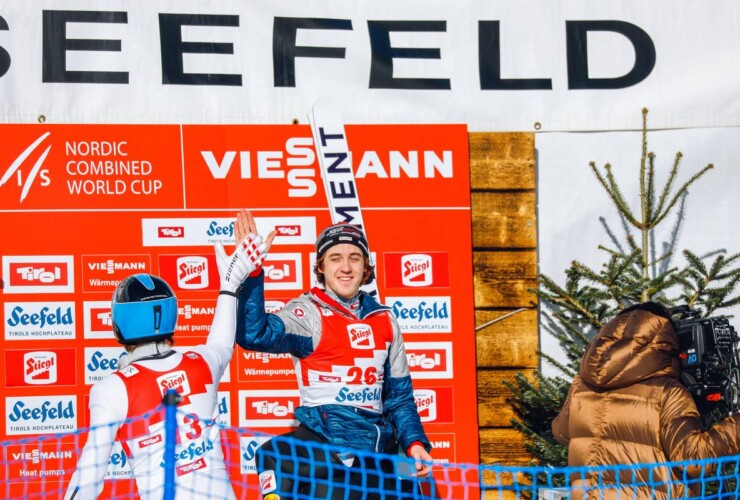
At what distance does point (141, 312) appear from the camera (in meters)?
3.72

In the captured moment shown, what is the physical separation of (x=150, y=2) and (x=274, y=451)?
309cm

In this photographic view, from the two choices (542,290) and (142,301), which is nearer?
(142,301)

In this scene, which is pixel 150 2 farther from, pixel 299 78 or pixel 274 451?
pixel 274 451

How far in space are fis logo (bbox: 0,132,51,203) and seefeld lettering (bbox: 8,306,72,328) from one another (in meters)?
0.63

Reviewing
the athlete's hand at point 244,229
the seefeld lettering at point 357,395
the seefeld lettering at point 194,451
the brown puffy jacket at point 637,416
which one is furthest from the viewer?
the seefeld lettering at point 357,395

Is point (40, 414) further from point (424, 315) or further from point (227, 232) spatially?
point (424, 315)

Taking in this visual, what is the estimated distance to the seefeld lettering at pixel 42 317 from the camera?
5797 millimetres

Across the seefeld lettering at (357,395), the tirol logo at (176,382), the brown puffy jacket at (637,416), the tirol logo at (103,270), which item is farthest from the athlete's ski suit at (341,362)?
the tirol logo at (103,270)

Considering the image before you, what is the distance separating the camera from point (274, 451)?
4.12 metres

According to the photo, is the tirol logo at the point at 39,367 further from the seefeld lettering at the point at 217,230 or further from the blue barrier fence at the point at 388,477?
the seefeld lettering at the point at 217,230

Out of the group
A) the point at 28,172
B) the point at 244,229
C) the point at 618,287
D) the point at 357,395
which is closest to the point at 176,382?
the point at 244,229

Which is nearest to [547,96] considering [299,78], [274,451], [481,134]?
[481,134]

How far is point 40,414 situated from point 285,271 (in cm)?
160

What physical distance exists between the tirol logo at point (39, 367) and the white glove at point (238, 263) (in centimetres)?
222
